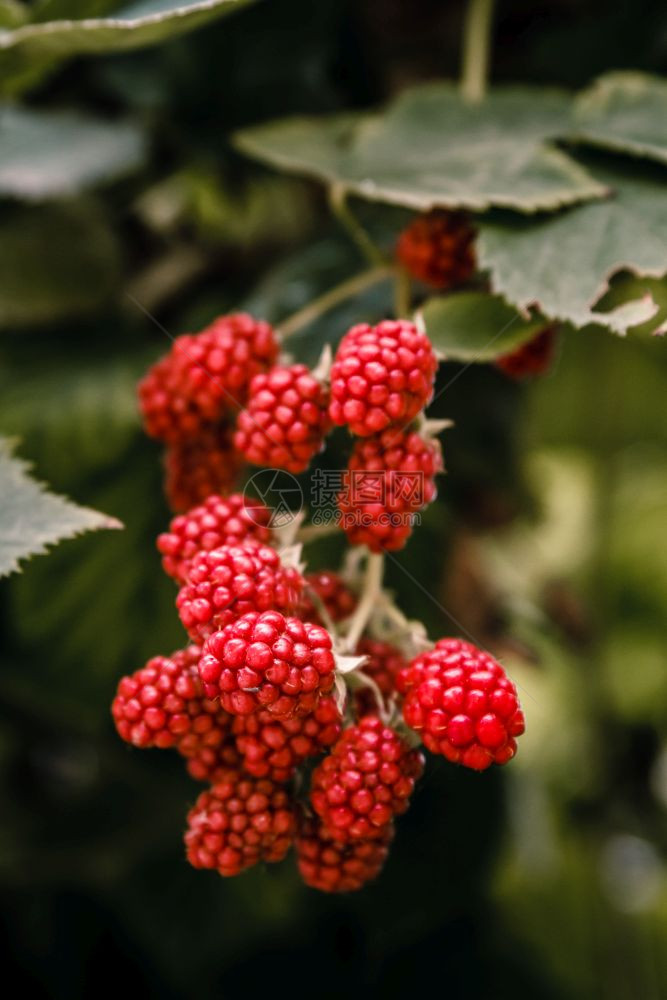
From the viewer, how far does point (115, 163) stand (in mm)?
778

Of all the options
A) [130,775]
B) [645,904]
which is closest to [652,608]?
[645,904]

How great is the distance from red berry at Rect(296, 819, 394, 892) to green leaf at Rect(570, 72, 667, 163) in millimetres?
414

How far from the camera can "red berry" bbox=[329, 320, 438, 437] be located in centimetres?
42

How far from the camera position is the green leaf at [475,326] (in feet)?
1.67

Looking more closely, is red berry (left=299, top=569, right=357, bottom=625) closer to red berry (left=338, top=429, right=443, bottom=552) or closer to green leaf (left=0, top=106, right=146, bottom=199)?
red berry (left=338, top=429, right=443, bottom=552)

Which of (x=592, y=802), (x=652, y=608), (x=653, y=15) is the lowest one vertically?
(x=592, y=802)

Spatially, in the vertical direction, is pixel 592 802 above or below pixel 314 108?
below

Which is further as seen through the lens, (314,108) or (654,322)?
(314,108)

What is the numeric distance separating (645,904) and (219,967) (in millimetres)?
557

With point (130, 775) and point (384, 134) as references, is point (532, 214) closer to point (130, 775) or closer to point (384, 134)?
point (384, 134)

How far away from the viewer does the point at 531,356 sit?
561 millimetres

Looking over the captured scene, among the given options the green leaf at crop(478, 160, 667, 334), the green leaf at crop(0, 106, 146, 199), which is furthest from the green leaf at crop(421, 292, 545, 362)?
the green leaf at crop(0, 106, 146, 199)

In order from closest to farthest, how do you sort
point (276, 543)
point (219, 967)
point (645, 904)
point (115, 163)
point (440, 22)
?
1. point (276, 543)
2. point (115, 163)
3. point (440, 22)
4. point (219, 967)
5. point (645, 904)

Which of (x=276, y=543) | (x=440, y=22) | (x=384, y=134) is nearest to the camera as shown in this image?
(x=276, y=543)
